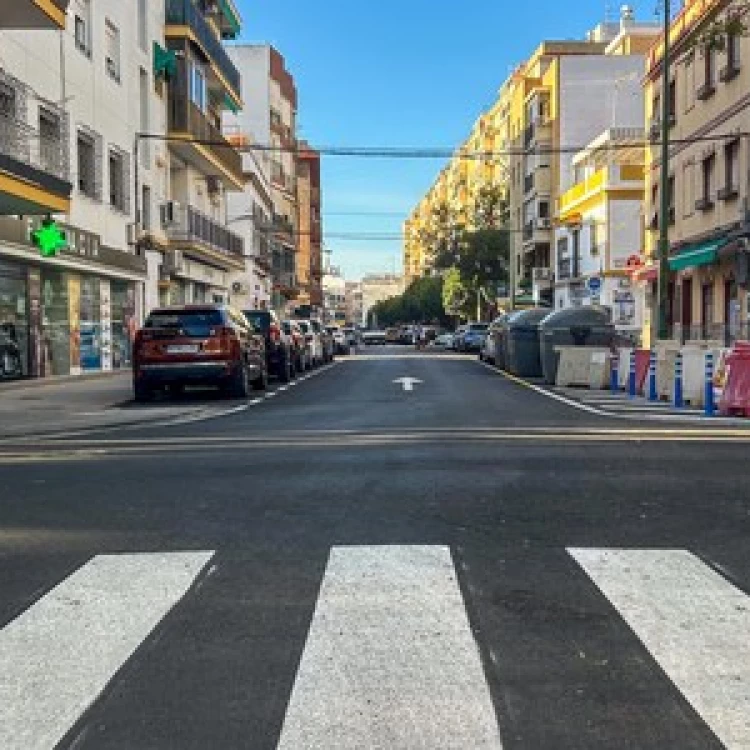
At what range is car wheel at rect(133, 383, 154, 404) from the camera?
18359 mm

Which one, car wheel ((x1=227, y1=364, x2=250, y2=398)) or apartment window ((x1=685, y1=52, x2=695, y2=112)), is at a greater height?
apartment window ((x1=685, y1=52, x2=695, y2=112))

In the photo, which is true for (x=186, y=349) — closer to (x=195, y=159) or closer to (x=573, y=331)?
(x=573, y=331)

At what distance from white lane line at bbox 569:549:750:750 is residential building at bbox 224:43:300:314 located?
196 ft

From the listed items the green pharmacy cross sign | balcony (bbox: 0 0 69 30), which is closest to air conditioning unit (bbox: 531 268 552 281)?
the green pharmacy cross sign

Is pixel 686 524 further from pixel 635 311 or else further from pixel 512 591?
pixel 635 311

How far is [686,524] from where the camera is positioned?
6895mm

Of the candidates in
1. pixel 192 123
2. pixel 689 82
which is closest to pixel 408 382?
pixel 689 82

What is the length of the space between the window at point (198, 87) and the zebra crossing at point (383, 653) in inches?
1335

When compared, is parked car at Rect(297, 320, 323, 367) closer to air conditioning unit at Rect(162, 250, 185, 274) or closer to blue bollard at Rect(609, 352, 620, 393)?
air conditioning unit at Rect(162, 250, 185, 274)

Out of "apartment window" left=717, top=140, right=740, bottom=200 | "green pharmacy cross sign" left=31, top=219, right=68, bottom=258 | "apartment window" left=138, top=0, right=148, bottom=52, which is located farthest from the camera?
"apartment window" left=138, top=0, right=148, bottom=52

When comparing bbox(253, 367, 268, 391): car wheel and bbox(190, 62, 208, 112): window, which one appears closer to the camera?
bbox(253, 367, 268, 391): car wheel

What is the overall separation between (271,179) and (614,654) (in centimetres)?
7337

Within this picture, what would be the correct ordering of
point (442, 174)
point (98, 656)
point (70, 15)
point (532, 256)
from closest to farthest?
point (98, 656) → point (70, 15) → point (532, 256) → point (442, 174)

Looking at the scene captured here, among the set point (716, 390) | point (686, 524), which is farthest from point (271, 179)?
point (686, 524)
